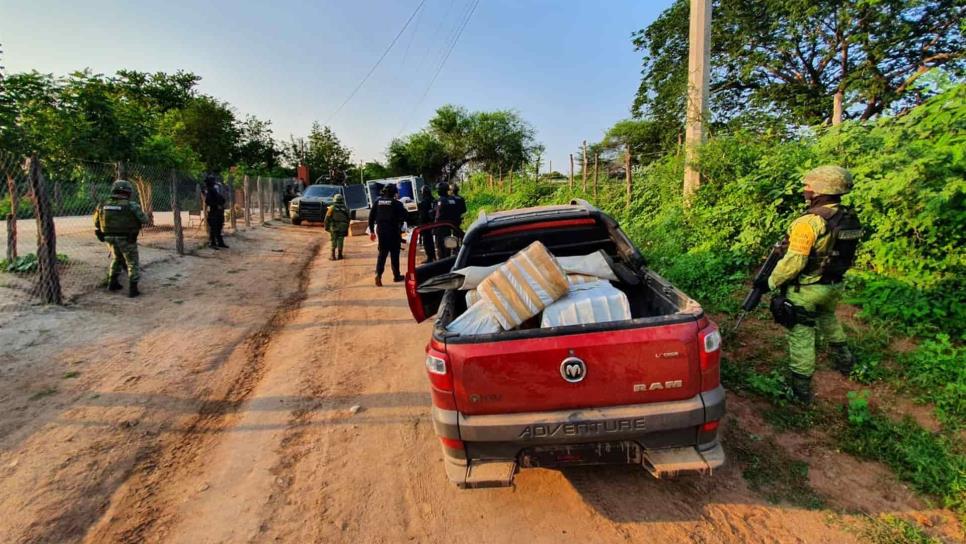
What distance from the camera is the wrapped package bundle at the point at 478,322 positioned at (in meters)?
2.74

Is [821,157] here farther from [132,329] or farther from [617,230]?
[132,329]

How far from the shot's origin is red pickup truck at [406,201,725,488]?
7.80 ft

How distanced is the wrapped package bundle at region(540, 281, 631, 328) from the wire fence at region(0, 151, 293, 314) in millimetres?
6844

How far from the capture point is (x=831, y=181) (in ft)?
11.3

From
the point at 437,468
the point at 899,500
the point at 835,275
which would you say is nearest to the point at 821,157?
the point at 835,275

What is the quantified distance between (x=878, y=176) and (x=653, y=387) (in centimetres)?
408

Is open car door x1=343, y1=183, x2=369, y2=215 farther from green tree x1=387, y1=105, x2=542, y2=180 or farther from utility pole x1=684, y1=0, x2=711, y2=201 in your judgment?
green tree x1=387, y1=105, x2=542, y2=180

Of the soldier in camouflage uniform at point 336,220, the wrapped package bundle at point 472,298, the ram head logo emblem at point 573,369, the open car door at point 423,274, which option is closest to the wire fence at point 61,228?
the soldier in camouflage uniform at point 336,220

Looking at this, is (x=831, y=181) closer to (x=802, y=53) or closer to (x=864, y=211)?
(x=864, y=211)

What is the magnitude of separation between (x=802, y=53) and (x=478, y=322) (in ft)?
71.1

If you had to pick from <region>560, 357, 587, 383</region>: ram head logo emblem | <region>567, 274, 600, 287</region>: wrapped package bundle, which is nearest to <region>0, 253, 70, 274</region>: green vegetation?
<region>567, 274, 600, 287</region>: wrapped package bundle

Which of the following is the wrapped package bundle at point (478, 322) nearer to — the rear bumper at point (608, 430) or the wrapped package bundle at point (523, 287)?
the wrapped package bundle at point (523, 287)

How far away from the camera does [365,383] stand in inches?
175

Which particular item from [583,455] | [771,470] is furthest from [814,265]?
[583,455]
